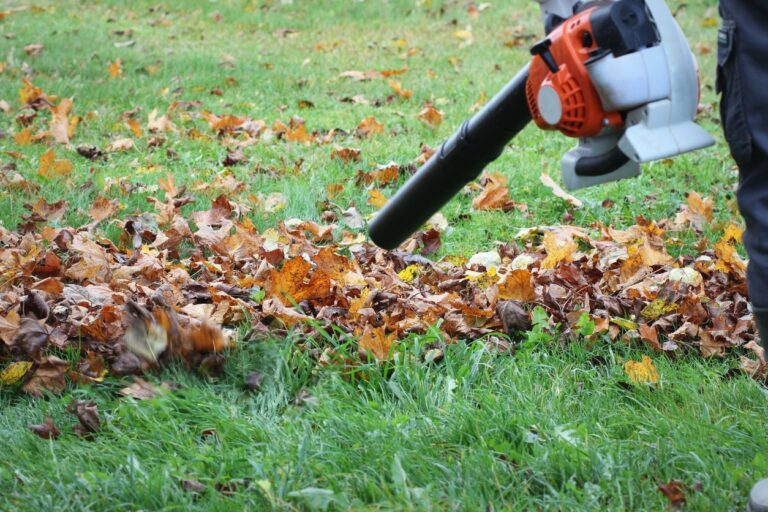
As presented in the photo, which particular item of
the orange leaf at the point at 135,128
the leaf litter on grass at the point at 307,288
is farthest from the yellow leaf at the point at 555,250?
the orange leaf at the point at 135,128

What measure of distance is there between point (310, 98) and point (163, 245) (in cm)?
318

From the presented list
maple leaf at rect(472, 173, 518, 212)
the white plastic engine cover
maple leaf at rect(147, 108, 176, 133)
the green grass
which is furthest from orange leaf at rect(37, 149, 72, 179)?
the white plastic engine cover

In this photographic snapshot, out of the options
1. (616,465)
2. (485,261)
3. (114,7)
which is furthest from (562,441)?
(114,7)

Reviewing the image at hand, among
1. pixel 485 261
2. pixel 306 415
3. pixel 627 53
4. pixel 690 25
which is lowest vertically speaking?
pixel 690 25

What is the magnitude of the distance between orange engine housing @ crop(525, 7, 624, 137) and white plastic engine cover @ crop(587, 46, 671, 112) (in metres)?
0.06

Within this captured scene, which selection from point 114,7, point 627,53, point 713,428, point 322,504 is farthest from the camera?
point 114,7

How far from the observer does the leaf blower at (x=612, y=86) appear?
1.43 metres

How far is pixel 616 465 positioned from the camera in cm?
186

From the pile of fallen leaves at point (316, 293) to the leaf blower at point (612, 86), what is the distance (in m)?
0.92

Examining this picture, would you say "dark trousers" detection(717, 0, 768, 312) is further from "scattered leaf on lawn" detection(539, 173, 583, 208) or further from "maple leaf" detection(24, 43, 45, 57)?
"maple leaf" detection(24, 43, 45, 57)

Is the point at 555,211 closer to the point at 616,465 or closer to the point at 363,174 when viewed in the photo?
the point at 363,174

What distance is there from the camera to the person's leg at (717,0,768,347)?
57.2 inches

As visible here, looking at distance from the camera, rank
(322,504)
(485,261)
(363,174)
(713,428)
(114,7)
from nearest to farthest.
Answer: (322,504)
(713,428)
(485,261)
(363,174)
(114,7)

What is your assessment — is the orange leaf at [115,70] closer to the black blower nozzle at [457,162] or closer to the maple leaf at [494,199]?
the maple leaf at [494,199]
